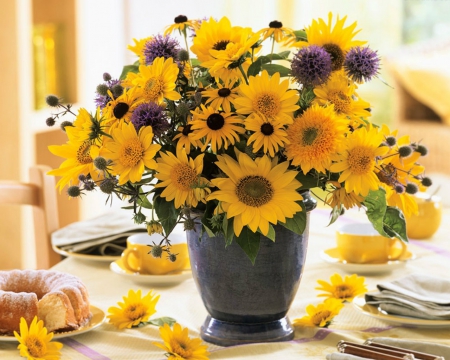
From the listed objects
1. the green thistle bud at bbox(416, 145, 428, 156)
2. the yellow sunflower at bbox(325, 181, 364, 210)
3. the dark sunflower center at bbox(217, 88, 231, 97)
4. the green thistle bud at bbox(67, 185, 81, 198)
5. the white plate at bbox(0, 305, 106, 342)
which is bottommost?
the white plate at bbox(0, 305, 106, 342)

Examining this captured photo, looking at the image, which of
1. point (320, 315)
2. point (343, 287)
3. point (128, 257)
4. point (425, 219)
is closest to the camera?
point (320, 315)

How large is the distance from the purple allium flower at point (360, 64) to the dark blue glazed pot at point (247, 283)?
15cm

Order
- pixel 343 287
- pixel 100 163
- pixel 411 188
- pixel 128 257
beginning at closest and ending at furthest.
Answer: pixel 100 163, pixel 411 188, pixel 343 287, pixel 128 257

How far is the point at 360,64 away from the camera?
82 centimetres

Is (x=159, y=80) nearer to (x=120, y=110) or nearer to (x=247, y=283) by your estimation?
(x=120, y=110)

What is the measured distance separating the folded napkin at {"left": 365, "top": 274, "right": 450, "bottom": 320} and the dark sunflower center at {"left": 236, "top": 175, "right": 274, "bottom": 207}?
0.33m

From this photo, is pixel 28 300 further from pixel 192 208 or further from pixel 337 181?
pixel 337 181

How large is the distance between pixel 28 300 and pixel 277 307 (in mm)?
299

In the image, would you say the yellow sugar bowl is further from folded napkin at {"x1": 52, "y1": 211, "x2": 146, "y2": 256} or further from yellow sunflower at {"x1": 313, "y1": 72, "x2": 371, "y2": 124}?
yellow sunflower at {"x1": 313, "y1": 72, "x2": 371, "y2": 124}

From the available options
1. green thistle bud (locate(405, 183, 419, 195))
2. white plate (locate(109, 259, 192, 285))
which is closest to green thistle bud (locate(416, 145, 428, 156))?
green thistle bud (locate(405, 183, 419, 195))

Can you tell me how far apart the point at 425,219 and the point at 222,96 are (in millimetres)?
818

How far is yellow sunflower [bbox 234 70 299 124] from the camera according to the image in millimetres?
783

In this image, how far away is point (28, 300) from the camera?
0.90m

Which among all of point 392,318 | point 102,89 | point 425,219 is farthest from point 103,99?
point 425,219
